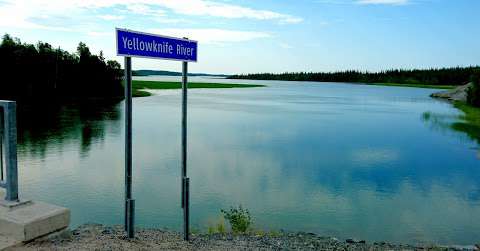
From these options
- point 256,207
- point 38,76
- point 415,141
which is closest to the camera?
point 256,207

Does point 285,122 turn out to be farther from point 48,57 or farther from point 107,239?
point 48,57

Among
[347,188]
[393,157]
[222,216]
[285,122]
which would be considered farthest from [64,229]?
[285,122]

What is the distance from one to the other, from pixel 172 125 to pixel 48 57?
2300 inches

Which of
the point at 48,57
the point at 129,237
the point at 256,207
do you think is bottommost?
the point at 256,207

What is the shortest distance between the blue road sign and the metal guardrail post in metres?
2.14

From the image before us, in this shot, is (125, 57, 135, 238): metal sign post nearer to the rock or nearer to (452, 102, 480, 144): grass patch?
(452, 102, 480, 144): grass patch


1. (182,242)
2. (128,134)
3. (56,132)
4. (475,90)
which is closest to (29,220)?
(128,134)

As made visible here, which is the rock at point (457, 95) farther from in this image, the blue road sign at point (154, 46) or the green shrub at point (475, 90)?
the blue road sign at point (154, 46)

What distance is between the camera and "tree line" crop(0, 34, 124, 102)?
7672 cm

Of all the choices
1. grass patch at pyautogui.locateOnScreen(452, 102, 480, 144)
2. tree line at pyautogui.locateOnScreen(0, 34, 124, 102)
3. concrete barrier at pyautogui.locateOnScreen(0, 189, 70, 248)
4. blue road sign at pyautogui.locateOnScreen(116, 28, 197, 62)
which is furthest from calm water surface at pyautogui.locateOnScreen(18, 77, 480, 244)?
tree line at pyautogui.locateOnScreen(0, 34, 124, 102)

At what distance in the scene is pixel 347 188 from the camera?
20.2m

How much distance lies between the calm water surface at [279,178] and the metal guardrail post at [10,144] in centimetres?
735

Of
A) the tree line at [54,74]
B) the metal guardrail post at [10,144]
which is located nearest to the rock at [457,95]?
the tree line at [54,74]

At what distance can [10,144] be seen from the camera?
7680 millimetres
